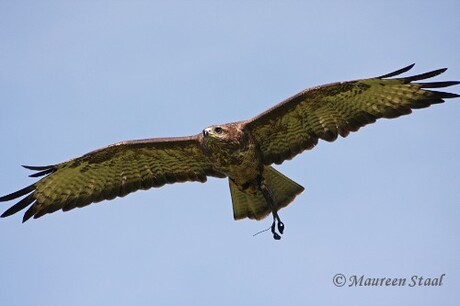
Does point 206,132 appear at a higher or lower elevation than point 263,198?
higher

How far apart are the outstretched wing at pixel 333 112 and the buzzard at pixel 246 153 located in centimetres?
1

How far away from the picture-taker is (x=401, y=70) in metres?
12.5

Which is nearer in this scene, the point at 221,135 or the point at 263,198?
the point at 221,135

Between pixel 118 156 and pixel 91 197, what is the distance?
774 mm

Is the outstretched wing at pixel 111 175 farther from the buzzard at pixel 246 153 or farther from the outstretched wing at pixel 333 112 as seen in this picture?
the outstretched wing at pixel 333 112

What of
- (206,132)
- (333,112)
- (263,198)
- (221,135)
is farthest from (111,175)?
(333,112)

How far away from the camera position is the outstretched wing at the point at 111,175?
13.7 meters

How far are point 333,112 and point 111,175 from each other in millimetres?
3397

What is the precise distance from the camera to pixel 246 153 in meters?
12.9

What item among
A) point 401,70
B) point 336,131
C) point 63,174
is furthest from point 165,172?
point 401,70

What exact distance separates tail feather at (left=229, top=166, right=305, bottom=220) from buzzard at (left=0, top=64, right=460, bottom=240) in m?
0.01

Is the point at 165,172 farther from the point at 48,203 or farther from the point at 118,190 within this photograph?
the point at 48,203

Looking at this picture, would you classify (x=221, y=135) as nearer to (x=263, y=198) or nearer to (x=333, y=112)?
(x=263, y=198)

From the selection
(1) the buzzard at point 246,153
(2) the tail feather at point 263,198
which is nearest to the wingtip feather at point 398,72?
(1) the buzzard at point 246,153
